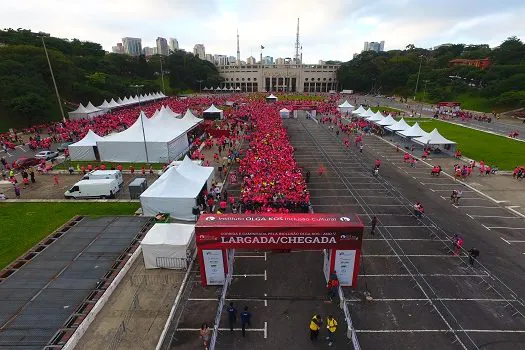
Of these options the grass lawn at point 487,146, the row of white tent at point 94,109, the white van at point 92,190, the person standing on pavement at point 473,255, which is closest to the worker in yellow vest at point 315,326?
the person standing on pavement at point 473,255

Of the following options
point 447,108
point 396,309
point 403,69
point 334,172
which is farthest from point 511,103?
point 396,309

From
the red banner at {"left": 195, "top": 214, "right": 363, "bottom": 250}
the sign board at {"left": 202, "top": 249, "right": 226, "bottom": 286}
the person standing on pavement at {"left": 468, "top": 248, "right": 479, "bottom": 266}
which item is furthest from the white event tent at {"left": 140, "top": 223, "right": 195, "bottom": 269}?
the person standing on pavement at {"left": 468, "top": 248, "right": 479, "bottom": 266}

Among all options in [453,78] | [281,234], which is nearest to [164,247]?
[281,234]

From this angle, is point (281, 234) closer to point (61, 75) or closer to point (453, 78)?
point (61, 75)

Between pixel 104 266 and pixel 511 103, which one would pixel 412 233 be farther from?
pixel 511 103

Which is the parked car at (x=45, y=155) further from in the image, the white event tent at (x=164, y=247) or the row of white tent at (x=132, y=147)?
the white event tent at (x=164, y=247)

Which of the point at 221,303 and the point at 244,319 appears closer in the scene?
the point at 244,319
